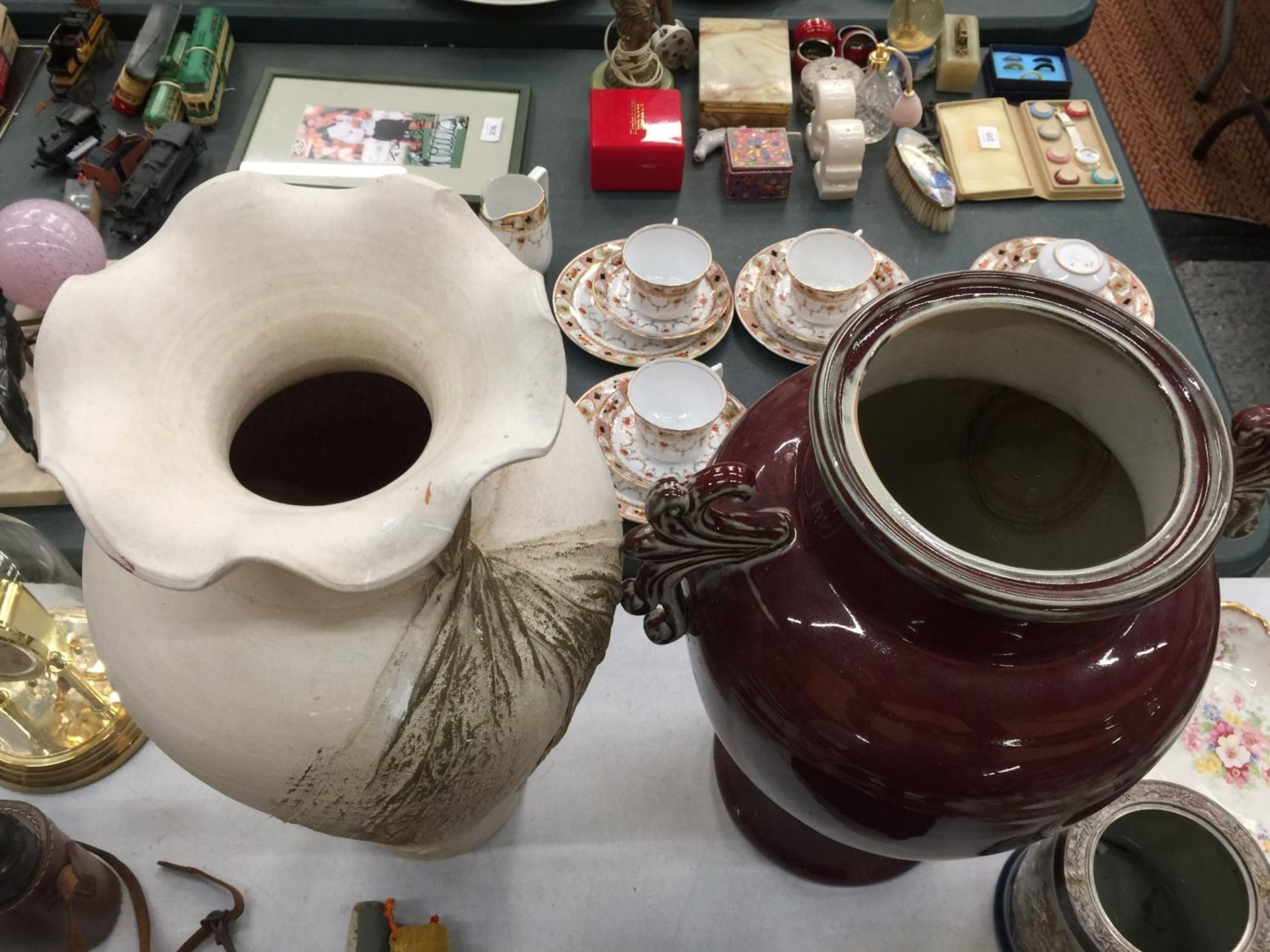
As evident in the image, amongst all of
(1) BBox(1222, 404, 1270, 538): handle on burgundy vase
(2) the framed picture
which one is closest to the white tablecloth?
(1) BBox(1222, 404, 1270, 538): handle on burgundy vase

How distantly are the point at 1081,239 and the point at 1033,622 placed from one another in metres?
1.22

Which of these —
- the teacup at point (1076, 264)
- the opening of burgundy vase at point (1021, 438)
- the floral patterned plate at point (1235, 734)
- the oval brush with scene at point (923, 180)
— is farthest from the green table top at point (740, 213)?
the opening of burgundy vase at point (1021, 438)

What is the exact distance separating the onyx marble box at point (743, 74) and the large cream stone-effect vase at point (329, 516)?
1.17 m

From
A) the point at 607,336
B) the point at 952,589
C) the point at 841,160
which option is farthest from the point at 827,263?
the point at 952,589

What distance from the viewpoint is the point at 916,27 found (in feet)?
5.62

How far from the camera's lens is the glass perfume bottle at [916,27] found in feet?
5.57

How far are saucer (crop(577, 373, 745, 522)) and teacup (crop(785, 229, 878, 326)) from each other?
195 mm

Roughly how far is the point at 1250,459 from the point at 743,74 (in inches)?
50.2

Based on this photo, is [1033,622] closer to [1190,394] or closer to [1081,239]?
[1190,394]

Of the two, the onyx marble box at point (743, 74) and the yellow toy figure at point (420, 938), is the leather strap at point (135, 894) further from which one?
the onyx marble box at point (743, 74)

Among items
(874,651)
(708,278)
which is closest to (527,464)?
(874,651)

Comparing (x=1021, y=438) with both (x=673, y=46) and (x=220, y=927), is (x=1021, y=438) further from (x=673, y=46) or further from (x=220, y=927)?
(x=673, y=46)

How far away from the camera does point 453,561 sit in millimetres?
627

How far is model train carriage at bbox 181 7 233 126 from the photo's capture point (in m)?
1.63
